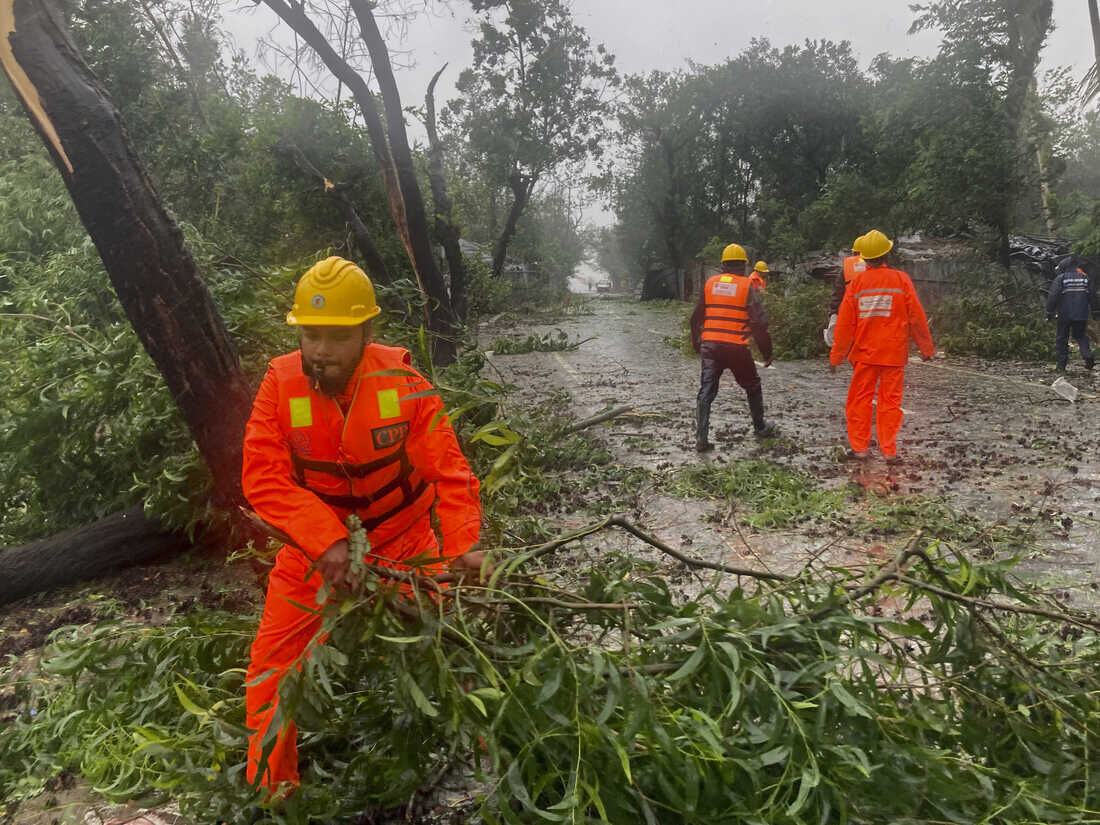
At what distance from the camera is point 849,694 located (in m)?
1.91

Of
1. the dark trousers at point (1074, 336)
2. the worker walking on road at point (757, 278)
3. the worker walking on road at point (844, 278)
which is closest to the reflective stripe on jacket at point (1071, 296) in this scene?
the dark trousers at point (1074, 336)

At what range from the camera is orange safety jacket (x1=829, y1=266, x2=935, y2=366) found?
6691 mm

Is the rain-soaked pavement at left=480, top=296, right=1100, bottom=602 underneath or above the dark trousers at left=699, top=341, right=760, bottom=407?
underneath

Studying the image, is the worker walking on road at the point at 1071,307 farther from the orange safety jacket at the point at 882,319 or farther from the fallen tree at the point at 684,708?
the fallen tree at the point at 684,708

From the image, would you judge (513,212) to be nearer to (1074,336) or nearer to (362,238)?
(362,238)

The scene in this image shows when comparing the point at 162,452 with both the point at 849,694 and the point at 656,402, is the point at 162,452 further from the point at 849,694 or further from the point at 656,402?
the point at 656,402

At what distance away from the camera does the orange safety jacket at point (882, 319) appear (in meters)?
6.69

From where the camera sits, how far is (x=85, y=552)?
16.3ft

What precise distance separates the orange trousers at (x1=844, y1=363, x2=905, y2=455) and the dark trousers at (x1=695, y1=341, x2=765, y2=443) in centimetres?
105

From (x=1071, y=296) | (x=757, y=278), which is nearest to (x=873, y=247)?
(x=757, y=278)

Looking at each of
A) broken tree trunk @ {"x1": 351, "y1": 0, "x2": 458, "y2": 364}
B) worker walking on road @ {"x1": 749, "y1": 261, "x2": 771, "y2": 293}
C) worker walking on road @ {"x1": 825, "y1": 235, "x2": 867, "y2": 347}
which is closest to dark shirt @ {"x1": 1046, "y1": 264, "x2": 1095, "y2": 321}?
worker walking on road @ {"x1": 825, "y1": 235, "x2": 867, "y2": 347}

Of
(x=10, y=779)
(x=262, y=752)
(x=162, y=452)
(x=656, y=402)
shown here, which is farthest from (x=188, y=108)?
(x=262, y=752)

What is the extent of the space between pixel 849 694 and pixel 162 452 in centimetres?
468

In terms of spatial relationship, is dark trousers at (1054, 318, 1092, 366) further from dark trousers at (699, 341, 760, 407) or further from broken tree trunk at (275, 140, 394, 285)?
broken tree trunk at (275, 140, 394, 285)
